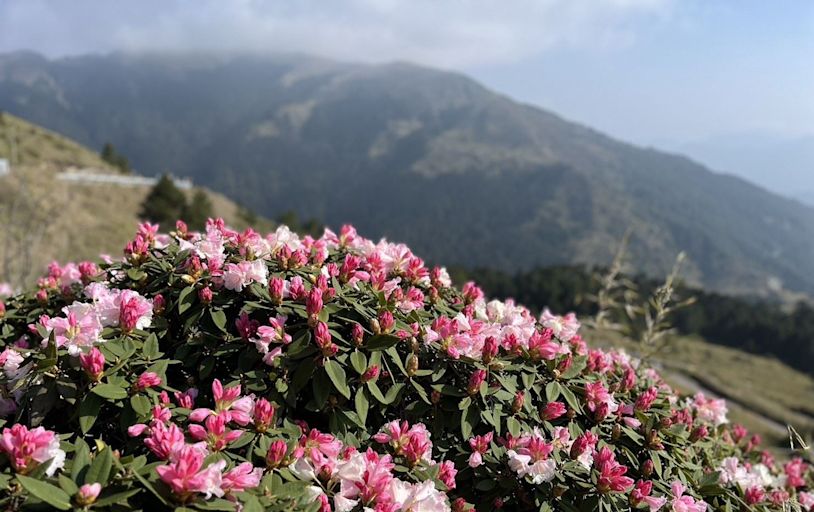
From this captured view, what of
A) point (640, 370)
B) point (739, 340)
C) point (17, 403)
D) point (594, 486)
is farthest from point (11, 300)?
point (739, 340)

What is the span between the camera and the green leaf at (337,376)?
2176 millimetres

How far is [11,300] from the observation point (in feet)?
11.0

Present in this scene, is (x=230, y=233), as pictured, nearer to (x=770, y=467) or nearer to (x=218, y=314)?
(x=218, y=314)

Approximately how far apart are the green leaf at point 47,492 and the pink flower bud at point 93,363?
21.1 inches

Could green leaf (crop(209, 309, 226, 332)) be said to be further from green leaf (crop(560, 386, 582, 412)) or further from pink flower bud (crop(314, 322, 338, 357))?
green leaf (crop(560, 386, 582, 412))

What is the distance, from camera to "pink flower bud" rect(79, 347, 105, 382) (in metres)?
2.02

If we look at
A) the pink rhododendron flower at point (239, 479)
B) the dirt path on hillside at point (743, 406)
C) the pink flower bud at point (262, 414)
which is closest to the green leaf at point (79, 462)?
the pink rhododendron flower at point (239, 479)

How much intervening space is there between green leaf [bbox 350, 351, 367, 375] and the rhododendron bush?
1 cm

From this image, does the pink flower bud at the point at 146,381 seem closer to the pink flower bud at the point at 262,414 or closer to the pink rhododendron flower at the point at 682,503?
the pink flower bud at the point at 262,414

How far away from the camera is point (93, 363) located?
79.7 inches

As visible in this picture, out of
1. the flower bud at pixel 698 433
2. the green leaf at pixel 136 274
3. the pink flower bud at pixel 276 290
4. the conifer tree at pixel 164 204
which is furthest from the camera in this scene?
the conifer tree at pixel 164 204

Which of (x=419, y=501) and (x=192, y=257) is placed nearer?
(x=419, y=501)

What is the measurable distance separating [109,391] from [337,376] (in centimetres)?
84

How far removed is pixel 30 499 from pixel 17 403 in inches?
32.4
